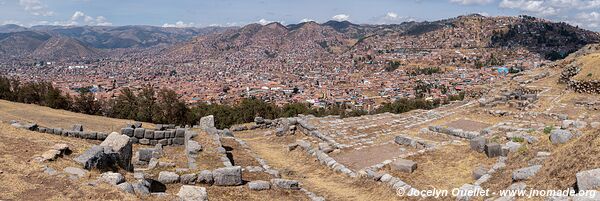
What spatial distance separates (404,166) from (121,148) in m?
9.62

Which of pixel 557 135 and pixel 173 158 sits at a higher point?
pixel 557 135

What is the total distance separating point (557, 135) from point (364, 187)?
6.59 m

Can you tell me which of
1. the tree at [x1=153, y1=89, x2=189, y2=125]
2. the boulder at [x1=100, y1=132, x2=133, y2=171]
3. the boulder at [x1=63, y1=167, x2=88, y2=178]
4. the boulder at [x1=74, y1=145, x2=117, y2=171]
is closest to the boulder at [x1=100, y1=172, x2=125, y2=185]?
the boulder at [x1=63, y1=167, x2=88, y2=178]

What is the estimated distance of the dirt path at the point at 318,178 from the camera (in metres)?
13.0

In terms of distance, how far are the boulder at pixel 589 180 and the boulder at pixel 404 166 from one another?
6712 millimetres

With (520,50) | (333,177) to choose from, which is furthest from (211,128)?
(520,50)

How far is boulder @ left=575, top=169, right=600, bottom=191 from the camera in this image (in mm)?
7098

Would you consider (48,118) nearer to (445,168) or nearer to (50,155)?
(50,155)

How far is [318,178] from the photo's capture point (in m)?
15.8

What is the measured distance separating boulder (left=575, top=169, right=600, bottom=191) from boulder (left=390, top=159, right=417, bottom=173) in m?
6.71

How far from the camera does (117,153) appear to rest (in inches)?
476

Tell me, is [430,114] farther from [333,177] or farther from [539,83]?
[539,83]

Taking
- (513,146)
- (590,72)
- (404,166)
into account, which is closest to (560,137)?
(513,146)

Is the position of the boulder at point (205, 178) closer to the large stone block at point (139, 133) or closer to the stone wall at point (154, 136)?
the stone wall at point (154, 136)
